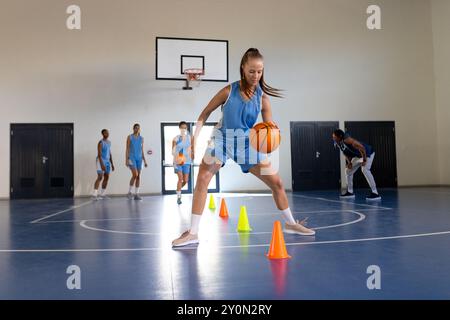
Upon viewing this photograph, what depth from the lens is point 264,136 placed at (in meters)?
4.16

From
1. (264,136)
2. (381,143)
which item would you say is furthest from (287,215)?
(381,143)

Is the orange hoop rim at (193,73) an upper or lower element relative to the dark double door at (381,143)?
upper

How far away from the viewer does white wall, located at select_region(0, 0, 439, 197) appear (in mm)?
13203

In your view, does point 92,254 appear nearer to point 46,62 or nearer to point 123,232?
point 123,232

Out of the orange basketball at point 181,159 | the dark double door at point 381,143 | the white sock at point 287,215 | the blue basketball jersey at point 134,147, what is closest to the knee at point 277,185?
the white sock at point 287,215

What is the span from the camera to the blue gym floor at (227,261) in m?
2.63

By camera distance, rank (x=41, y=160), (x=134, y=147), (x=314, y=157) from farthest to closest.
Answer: (x=314, y=157) < (x=41, y=160) < (x=134, y=147)

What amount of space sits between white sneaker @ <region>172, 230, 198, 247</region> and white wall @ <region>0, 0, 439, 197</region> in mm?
9488

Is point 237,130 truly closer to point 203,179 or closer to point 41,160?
point 203,179

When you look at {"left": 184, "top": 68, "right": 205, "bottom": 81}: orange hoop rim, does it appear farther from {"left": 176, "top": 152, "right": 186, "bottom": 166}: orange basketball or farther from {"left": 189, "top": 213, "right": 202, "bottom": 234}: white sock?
{"left": 189, "top": 213, "right": 202, "bottom": 234}: white sock

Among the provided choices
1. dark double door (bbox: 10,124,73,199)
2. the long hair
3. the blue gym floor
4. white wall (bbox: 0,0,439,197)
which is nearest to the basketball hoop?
white wall (bbox: 0,0,439,197)

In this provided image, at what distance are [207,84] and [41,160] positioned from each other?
5788 millimetres

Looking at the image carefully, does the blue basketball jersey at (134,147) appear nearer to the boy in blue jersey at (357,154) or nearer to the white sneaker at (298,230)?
the boy in blue jersey at (357,154)

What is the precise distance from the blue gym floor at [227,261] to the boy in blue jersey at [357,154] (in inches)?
138
